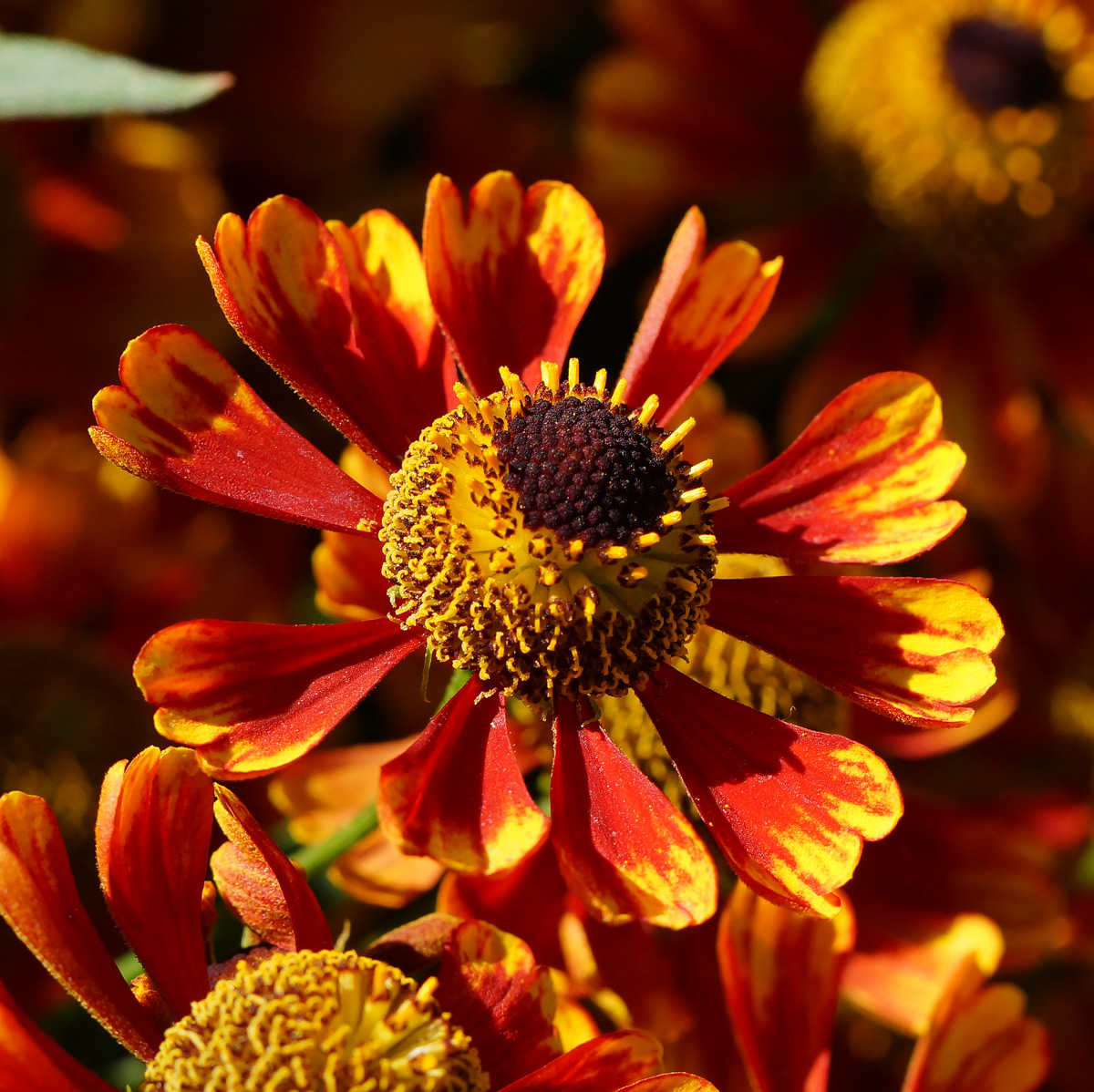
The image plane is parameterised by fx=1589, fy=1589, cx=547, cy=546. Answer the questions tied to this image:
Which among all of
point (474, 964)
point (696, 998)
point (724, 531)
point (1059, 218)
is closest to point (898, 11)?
point (1059, 218)

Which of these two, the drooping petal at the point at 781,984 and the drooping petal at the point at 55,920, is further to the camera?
the drooping petal at the point at 781,984

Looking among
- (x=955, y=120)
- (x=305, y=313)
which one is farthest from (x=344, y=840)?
(x=955, y=120)

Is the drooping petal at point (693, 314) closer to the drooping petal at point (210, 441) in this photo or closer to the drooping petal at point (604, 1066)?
the drooping petal at point (210, 441)

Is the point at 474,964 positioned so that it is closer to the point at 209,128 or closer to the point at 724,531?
the point at 724,531

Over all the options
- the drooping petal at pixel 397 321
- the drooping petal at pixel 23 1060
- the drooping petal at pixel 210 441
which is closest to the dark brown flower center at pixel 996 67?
the drooping petal at pixel 397 321

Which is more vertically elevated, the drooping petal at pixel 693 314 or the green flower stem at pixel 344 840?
the drooping petal at pixel 693 314

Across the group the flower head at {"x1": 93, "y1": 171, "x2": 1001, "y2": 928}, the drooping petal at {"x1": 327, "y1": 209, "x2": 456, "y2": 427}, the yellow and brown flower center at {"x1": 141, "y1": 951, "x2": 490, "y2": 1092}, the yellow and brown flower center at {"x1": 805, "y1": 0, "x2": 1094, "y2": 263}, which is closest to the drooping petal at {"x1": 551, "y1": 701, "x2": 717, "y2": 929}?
the flower head at {"x1": 93, "y1": 171, "x2": 1001, "y2": 928}

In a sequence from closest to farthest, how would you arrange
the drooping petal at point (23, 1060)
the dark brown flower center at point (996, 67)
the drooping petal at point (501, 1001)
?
1. the drooping petal at point (23, 1060)
2. the drooping petal at point (501, 1001)
3. the dark brown flower center at point (996, 67)
